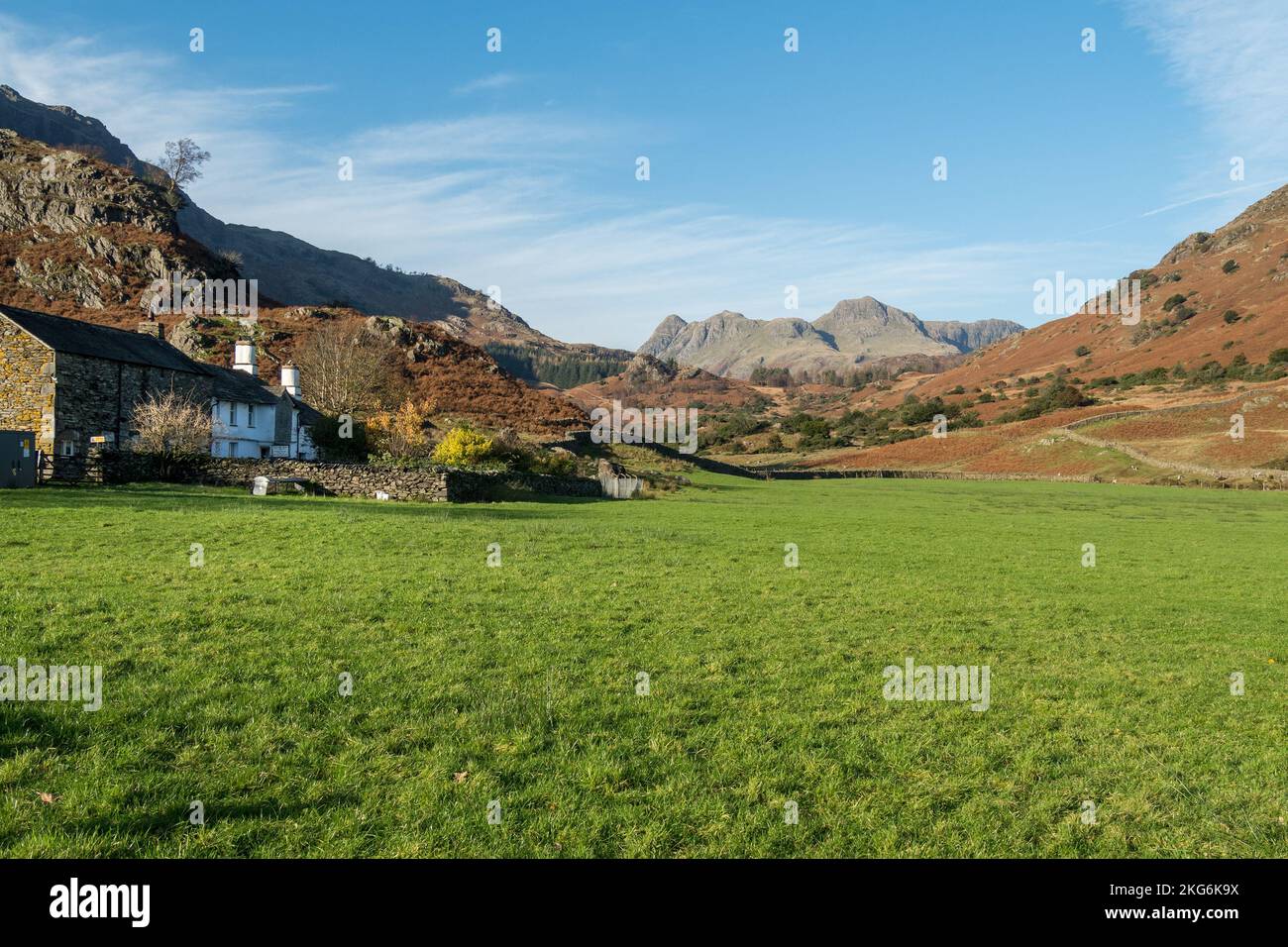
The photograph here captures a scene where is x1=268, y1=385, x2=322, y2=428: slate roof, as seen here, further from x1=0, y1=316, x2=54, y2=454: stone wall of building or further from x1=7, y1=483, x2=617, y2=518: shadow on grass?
x1=7, y1=483, x2=617, y2=518: shadow on grass

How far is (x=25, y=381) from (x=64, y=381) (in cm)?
192

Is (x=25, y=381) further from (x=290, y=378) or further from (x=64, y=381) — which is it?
(x=290, y=378)

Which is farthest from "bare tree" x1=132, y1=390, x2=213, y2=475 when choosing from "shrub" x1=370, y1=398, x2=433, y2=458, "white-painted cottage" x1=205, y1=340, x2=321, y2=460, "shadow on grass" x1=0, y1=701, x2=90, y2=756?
"shadow on grass" x1=0, y1=701, x2=90, y2=756

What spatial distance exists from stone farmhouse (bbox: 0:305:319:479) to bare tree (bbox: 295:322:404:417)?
9.35m

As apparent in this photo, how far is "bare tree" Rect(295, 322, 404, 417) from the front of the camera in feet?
205

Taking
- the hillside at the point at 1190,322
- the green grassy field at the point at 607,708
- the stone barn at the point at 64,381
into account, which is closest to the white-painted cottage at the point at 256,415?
the stone barn at the point at 64,381

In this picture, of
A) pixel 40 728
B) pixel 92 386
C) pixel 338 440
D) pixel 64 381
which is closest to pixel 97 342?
pixel 92 386

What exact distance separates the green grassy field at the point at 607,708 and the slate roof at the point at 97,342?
28426mm

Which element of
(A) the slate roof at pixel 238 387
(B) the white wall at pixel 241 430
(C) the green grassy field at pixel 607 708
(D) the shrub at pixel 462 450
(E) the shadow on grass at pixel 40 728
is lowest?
(C) the green grassy field at pixel 607 708

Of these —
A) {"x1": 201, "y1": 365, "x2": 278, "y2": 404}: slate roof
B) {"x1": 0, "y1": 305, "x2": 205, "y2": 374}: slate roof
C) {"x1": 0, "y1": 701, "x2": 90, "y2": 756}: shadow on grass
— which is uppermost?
{"x1": 0, "y1": 305, "x2": 205, "y2": 374}: slate roof

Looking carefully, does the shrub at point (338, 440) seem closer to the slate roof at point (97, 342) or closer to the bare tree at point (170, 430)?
the slate roof at point (97, 342)

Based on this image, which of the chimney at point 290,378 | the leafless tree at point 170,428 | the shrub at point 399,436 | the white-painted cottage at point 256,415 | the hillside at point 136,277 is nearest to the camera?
the leafless tree at point 170,428

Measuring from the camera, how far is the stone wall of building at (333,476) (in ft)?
108
